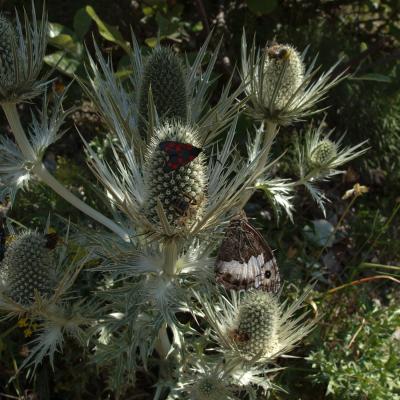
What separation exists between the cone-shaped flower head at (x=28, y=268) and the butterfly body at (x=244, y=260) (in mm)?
548

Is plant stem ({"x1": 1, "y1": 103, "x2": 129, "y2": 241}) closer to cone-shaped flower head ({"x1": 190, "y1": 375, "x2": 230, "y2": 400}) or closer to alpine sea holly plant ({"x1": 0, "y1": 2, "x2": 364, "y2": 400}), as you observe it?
alpine sea holly plant ({"x1": 0, "y1": 2, "x2": 364, "y2": 400})

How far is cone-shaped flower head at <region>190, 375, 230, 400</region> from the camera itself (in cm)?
156

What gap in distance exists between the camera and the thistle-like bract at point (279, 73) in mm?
1625

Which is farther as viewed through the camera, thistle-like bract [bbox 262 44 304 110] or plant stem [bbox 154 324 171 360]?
plant stem [bbox 154 324 171 360]

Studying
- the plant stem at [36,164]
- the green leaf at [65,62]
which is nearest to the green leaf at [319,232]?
the plant stem at [36,164]

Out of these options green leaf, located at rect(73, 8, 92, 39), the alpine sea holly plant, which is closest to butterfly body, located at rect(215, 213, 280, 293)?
the alpine sea holly plant

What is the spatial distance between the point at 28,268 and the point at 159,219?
1.61ft

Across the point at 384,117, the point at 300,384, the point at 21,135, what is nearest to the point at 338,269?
the point at 300,384

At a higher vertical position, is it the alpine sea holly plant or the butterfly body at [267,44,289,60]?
the butterfly body at [267,44,289,60]

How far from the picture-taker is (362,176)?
299cm

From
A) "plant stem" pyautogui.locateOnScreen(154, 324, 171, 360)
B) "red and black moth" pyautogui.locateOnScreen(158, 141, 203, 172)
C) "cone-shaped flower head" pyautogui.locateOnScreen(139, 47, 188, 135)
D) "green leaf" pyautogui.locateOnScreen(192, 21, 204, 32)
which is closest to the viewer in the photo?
"red and black moth" pyautogui.locateOnScreen(158, 141, 203, 172)

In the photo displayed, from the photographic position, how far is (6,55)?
4.62ft

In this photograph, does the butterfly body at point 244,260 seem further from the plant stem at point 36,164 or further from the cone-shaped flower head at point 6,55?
the cone-shaped flower head at point 6,55

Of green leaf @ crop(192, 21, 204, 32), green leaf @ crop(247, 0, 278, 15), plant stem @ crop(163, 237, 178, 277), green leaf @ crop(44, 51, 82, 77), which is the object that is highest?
green leaf @ crop(247, 0, 278, 15)
